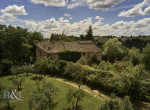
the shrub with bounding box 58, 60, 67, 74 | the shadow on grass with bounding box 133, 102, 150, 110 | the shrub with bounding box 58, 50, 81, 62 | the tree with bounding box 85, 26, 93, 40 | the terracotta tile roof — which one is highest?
the tree with bounding box 85, 26, 93, 40

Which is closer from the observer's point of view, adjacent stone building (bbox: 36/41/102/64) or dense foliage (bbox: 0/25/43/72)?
dense foliage (bbox: 0/25/43/72)

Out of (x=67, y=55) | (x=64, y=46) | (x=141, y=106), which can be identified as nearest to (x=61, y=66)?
(x=67, y=55)

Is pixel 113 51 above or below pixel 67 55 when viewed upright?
above

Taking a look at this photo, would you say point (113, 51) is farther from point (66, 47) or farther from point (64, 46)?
point (64, 46)

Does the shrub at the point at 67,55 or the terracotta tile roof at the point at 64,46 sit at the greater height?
the terracotta tile roof at the point at 64,46

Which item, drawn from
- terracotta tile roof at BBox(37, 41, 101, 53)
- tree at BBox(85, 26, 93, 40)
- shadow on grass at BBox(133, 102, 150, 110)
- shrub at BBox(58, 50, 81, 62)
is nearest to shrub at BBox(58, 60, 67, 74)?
shrub at BBox(58, 50, 81, 62)

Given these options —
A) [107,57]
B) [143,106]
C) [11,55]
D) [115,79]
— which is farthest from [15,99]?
[107,57]

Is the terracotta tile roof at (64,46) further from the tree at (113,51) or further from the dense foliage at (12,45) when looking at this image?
the tree at (113,51)

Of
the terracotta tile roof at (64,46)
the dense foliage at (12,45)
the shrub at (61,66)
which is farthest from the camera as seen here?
the terracotta tile roof at (64,46)

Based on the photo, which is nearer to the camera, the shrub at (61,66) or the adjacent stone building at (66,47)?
the shrub at (61,66)

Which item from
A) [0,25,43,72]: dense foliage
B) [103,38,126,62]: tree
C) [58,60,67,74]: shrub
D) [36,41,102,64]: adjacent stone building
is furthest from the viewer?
[103,38,126,62]: tree

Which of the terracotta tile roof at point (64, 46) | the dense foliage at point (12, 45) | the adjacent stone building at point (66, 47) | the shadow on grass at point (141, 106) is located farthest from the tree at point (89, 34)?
the shadow on grass at point (141, 106)

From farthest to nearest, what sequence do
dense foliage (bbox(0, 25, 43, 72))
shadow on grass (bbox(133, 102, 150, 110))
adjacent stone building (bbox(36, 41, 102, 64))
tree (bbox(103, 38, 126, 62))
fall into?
tree (bbox(103, 38, 126, 62)) → adjacent stone building (bbox(36, 41, 102, 64)) → dense foliage (bbox(0, 25, 43, 72)) → shadow on grass (bbox(133, 102, 150, 110))

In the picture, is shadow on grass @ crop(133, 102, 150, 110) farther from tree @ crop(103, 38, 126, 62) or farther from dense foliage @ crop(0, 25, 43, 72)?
dense foliage @ crop(0, 25, 43, 72)
